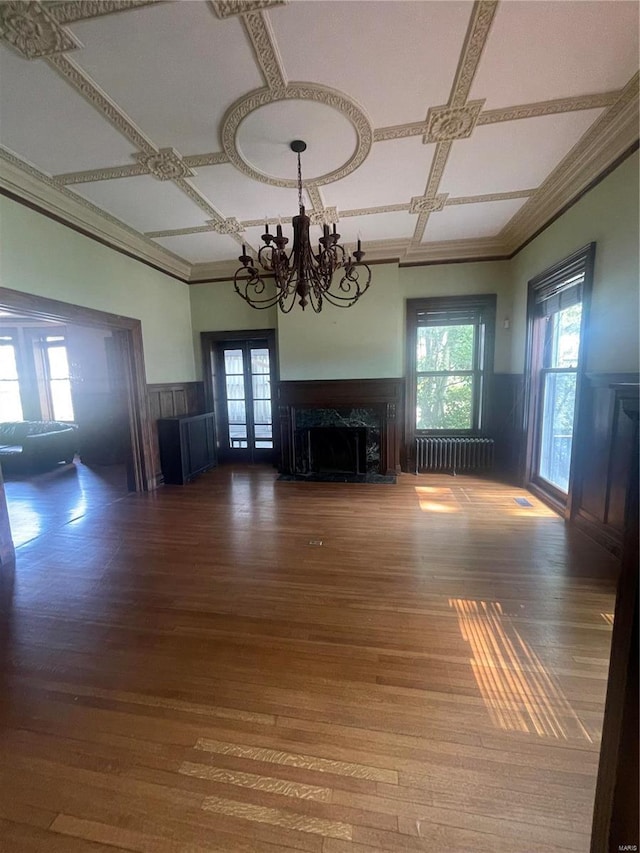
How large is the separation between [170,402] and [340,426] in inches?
104

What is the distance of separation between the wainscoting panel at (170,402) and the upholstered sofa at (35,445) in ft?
8.07

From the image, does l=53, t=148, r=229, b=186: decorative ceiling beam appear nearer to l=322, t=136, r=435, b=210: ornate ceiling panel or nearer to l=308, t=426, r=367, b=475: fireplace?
l=322, t=136, r=435, b=210: ornate ceiling panel

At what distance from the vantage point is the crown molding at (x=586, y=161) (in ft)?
7.72

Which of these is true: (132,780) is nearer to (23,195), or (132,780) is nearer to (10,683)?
(10,683)

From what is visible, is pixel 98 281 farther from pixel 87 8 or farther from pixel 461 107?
pixel 461 107

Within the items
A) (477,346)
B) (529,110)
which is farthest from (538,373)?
(529,110)

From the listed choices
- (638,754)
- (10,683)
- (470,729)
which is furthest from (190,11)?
(470,729)

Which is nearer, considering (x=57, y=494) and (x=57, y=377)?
(x=57, y=494)

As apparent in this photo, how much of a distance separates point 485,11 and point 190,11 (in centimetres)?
147

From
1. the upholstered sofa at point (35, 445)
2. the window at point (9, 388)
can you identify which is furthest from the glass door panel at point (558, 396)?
the window at point (9, 388)

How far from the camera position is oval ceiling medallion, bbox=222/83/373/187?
220 centimetres

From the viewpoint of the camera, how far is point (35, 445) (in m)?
5.58

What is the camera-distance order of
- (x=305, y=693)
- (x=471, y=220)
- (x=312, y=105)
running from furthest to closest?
(x=471, y=220), (x=312, y=105), (x=305, y=693)

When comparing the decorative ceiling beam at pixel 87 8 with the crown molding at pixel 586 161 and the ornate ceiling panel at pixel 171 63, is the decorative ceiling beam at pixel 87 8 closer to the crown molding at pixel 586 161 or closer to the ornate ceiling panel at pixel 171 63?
the ornate ceiling panel at pixel 171 63
